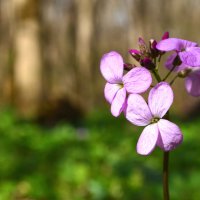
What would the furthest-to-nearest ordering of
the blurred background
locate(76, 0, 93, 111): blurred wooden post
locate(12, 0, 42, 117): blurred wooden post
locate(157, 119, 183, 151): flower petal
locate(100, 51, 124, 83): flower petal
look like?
locate(76, 0, 93, 111): blurred wooden post, locate(12, 0, 42, 117): blurred wooden post, the blurred background, locate(100, 51, 124, 83): flower petal, locate(157, 119, 183, 151): flower petal

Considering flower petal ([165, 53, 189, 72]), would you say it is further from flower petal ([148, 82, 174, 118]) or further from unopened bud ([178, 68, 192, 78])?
flower petal ([148, 82, 174, 118])

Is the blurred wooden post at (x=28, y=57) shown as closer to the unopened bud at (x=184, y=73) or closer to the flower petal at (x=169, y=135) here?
the unopened bud at (x=184, y=73)

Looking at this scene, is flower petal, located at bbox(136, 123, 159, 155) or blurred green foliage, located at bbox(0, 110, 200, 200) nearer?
flower petal, located at bbox(136, 123, 159, 155)

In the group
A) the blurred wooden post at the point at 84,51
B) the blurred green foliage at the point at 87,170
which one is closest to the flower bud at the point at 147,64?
the blurred green foliage at the point at 87,170

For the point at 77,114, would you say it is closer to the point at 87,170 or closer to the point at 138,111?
the point at 87,170

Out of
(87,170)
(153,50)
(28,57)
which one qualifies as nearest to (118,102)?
(153,50)

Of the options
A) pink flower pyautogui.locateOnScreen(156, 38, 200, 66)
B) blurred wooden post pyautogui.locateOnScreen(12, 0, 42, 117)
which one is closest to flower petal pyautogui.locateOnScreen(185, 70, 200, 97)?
pink flower pyautogui.locateOnScreen(156, 38, 200, 66)

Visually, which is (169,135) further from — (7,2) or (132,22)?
(7,2)
